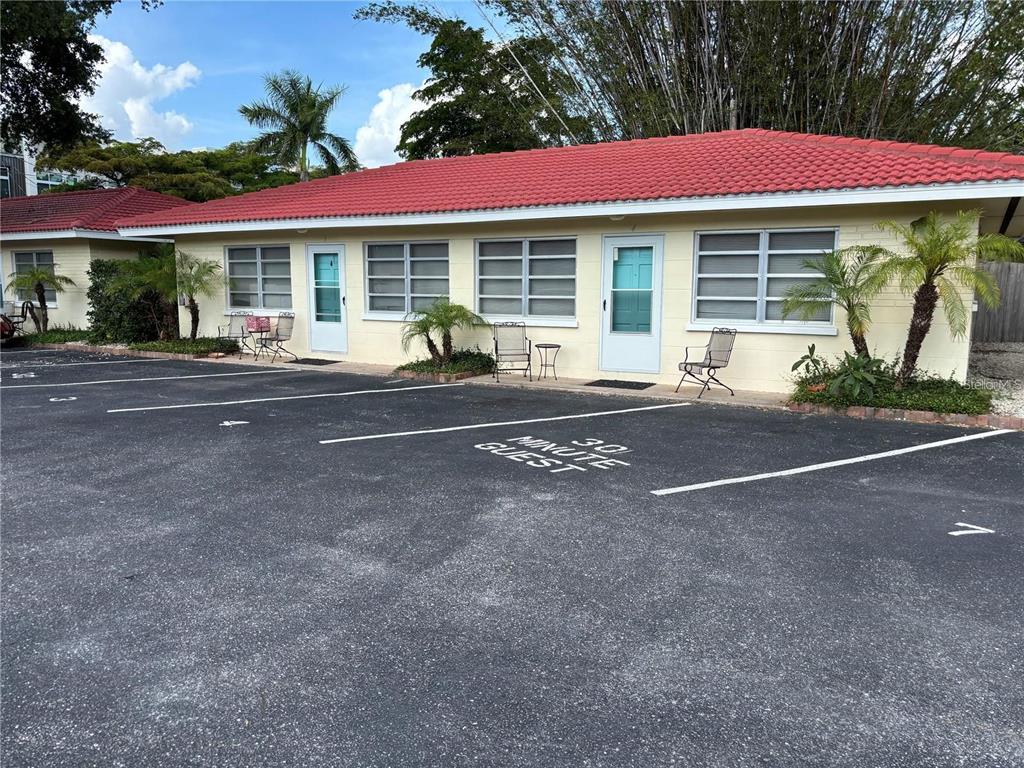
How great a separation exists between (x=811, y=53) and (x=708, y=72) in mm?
2348

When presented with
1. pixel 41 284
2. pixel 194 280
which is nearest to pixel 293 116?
pixel 41 284

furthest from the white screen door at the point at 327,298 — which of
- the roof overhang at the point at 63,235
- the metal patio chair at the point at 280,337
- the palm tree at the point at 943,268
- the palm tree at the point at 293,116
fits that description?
the palm tree at the point at 293,116

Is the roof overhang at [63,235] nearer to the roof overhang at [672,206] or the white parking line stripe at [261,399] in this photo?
the roof overhang at [672,206]

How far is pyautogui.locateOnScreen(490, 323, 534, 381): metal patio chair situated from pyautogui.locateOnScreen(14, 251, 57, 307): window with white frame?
577 inches

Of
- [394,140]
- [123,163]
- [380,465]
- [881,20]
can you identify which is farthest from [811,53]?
[123,163]

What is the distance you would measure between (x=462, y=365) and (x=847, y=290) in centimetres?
598

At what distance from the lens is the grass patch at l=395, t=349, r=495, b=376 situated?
38.1 ft

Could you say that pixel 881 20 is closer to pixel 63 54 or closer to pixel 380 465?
pixel 380 465

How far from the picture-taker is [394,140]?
3125 cm

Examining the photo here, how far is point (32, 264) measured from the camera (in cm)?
1942

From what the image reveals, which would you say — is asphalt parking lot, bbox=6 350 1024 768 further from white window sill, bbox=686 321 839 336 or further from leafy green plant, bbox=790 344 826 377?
white window sill, bbox=686 321 839 336

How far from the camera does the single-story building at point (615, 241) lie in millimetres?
9180

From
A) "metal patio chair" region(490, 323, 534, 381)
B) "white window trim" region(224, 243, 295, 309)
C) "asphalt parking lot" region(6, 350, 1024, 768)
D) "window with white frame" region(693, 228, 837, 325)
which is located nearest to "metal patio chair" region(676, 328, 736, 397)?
"window with white frame" region(693, 228, 837, 325)

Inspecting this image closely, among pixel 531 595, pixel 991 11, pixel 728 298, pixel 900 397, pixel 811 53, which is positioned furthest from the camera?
pixel 811 53
